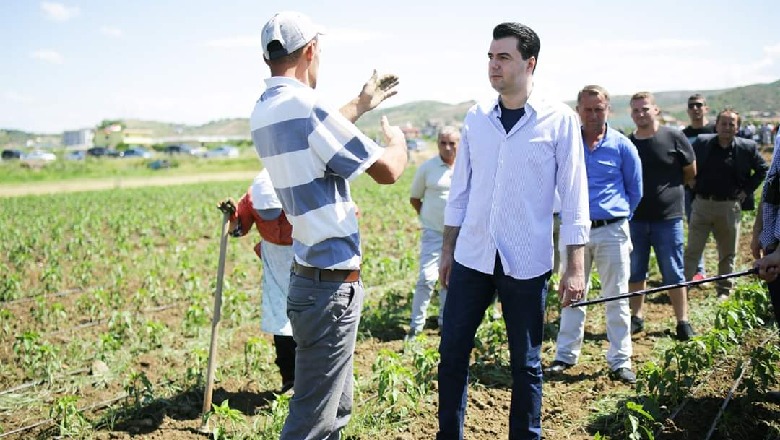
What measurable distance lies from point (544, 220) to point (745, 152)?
4.98 meters

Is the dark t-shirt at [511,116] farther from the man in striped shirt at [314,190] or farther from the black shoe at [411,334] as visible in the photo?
the black shoe at [411,334]

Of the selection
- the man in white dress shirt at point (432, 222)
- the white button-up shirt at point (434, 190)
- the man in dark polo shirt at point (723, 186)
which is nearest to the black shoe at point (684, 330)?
the man in dark polo shirt at point (723, 186)

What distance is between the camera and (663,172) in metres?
5.74

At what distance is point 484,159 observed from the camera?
330cm

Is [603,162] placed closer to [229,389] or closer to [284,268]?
[284,268]

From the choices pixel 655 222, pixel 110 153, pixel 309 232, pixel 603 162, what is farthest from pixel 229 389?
pixel 110 153

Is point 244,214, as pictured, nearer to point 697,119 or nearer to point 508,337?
point 508,337

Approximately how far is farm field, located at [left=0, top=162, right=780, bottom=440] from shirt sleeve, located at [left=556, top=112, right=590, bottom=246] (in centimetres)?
105

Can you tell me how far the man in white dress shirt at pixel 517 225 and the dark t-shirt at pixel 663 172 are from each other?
2.79m

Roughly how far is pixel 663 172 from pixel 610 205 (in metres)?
1.20

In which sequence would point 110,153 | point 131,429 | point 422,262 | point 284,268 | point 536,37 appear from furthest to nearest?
point 110,153 → point 422,262 → point 284,268 → point 131,429 → point 536,37

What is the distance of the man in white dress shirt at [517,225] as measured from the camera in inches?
125

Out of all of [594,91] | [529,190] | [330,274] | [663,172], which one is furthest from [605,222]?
[330,274]

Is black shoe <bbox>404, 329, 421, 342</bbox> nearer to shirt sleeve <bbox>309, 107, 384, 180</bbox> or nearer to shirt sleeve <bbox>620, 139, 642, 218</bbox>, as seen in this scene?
shirt sleeve <bbox>620, 139, 642, 218</bbox>
